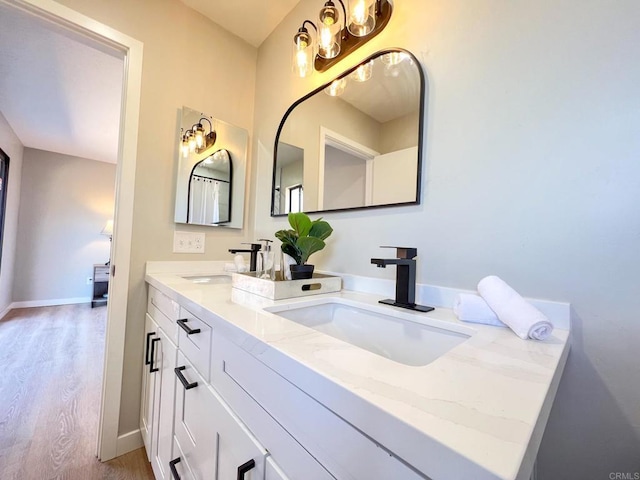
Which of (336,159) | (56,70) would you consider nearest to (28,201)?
(56,70)

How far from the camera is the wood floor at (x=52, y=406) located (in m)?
1.17

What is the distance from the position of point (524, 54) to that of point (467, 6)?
265 millimetres

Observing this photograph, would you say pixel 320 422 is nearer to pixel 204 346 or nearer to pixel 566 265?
pixel 204 346

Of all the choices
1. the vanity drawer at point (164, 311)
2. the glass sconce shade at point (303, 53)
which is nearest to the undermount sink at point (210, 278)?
the vanity drawer at point (164, 311)

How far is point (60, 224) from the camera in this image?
3.88m

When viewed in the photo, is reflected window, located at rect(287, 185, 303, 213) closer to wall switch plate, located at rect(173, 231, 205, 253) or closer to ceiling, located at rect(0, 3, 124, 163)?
wall switch plate, located at rect(173, 231, 205, 253)

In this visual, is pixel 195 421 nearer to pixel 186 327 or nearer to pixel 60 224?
pixel 186 327

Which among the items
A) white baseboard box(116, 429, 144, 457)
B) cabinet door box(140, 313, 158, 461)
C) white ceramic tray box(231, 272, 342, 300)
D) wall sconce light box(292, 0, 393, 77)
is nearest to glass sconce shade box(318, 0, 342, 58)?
wall sconce light box(292, 0, 393, 77)

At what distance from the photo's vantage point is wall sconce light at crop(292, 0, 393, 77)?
950mm

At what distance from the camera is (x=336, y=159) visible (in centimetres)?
114

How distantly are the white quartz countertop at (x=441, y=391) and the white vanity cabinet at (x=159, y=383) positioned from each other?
1.84ft

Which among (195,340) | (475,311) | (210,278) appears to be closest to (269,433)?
(195,340)

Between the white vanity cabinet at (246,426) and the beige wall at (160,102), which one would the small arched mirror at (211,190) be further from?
the white vanity cabinet at (246,426)

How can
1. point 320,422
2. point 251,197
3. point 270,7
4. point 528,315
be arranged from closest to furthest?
1. point 320,422
2. point 528,315
3. point 270,7
4. point 251,197
